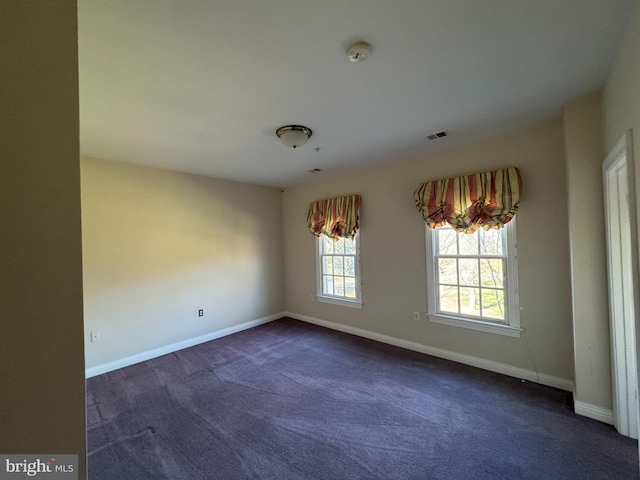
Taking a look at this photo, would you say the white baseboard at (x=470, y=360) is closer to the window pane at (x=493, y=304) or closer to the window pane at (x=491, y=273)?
the window pane at (x=493, y=304)

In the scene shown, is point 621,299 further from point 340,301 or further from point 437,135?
point 340,301

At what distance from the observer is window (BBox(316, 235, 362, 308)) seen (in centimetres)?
417

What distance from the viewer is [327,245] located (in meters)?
4.65

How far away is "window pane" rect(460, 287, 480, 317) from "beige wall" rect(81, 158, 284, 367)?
318 centimetres

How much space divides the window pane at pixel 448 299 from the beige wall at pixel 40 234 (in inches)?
133

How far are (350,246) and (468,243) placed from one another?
1.70m

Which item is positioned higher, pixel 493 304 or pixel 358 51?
pixel 358 51

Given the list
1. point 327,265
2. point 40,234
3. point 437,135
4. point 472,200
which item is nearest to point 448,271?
point 472,200

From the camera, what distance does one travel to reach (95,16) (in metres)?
1.29

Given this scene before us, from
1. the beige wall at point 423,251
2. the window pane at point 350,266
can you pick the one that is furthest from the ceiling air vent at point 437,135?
the window pane at point 350,266

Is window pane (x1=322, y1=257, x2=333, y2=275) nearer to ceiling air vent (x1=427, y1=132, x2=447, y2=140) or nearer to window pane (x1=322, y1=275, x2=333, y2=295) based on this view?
window pane (x1=322, y1=275, x2=333, y2=295)

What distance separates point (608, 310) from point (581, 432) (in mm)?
922

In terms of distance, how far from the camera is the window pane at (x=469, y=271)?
3.06 metres

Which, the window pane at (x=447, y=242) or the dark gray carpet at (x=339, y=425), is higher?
the window pane at (x=447, y=242)
